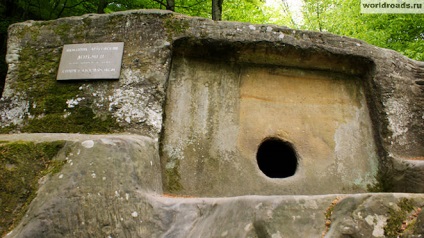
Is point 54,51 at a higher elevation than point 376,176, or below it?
higher

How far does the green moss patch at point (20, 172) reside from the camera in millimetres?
2484

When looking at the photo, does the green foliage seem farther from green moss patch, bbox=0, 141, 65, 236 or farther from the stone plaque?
the stone plaque

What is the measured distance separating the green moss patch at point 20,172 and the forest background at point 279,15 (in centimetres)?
508

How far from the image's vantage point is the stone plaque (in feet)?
12.0

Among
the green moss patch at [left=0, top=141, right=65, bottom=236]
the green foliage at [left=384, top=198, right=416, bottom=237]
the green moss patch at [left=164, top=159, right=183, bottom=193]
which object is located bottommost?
the green moss patch at [left=164, top=159, right=183, bottom=193]

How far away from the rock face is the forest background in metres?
4.12

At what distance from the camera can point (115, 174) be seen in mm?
2617

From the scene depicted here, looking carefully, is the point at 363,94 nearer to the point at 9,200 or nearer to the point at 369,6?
the point at 9,200

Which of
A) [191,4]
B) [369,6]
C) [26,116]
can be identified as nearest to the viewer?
[26,116]

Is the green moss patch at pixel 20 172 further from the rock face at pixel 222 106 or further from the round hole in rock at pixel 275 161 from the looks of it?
the round hole in rock at pixel 275 161

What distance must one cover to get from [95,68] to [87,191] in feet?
5.44

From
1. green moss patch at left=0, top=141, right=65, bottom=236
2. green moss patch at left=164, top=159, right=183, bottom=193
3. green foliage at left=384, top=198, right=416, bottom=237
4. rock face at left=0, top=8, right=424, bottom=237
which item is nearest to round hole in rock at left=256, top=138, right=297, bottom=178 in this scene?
rock face at left=0, top=8, right=424, bottom=237

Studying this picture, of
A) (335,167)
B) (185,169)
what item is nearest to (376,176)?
(335,167)

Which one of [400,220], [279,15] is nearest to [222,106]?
[400,220]
